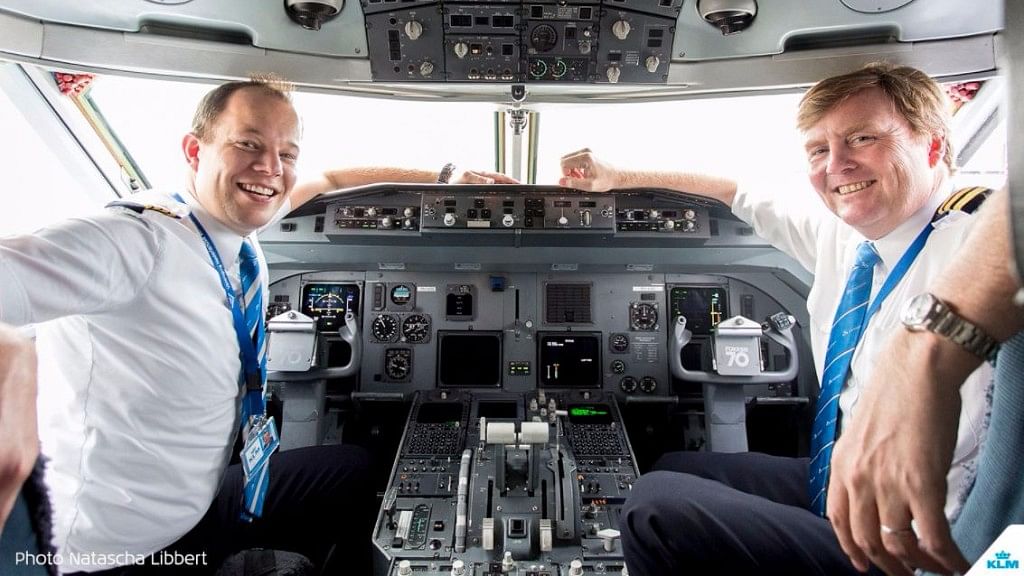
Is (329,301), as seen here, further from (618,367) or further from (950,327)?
(950,327)

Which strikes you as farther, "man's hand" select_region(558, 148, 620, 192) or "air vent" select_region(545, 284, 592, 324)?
"air vent" select_region(545, 284, 592, 324)

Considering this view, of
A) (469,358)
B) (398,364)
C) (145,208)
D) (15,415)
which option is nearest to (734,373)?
(469,358)

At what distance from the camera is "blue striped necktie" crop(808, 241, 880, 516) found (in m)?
1.27

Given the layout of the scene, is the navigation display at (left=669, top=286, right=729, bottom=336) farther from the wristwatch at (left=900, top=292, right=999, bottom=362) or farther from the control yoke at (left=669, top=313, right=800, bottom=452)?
the wristwatch at (left=900, top=292, right=999, bottom=362)

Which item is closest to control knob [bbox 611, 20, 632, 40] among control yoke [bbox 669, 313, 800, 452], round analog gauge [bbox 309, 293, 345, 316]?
control yoke [bbox 669, 313, 800, 452]

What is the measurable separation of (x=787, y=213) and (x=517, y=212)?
126 cm

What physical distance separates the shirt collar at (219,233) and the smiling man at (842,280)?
1.36 meters

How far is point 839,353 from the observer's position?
1.28 m

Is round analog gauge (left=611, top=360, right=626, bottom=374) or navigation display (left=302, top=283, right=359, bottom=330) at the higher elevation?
navigation display (left=302, top=283, right=359, bottom=330)

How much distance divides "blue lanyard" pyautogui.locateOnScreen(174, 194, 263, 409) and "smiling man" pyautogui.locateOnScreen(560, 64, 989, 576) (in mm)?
1123

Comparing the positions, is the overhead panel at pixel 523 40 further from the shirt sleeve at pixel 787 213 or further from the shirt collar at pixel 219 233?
the shirt collar at pixel 219 233

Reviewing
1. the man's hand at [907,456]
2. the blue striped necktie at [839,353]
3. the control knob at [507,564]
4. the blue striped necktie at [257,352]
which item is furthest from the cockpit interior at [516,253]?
the man's hand at [907,456]

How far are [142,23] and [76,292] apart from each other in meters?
1.36

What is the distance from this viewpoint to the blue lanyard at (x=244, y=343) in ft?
5.11
